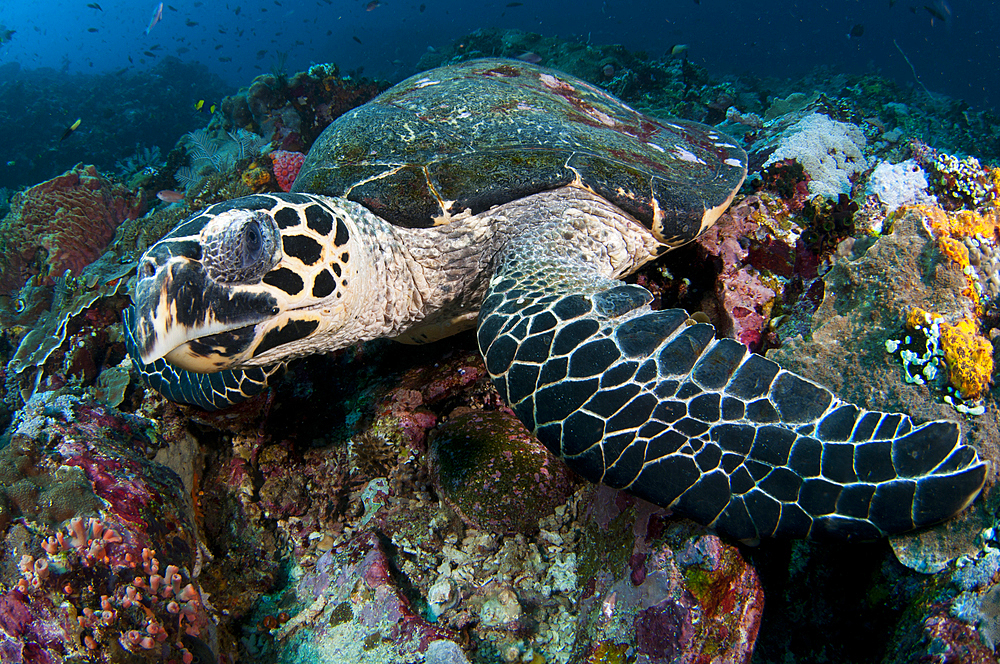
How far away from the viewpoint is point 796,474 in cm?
118

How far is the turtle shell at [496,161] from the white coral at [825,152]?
363mm

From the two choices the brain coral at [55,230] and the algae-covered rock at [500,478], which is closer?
the algae-covered rock at [500,478]

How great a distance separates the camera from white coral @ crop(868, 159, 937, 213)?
98.8 inches

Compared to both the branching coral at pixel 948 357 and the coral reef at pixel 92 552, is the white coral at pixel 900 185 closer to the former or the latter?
the branching coral at pixel 948 357

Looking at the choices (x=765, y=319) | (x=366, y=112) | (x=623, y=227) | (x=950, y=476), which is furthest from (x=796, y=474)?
(x=366, y=112)

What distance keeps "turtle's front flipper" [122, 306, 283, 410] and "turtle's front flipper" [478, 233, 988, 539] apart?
123 cm

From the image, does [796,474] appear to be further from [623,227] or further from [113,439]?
[113,439]

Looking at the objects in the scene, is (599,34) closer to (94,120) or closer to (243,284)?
(94,120)

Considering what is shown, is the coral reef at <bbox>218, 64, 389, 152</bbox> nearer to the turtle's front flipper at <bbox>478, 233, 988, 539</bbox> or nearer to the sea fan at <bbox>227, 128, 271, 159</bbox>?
the sea fan at <bbox>227, 128, 271, 159</bbox>

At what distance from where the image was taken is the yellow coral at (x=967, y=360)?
1.41 meters

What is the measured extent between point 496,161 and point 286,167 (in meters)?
4.10

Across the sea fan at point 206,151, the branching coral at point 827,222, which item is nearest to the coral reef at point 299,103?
the sea fan at point 206,151

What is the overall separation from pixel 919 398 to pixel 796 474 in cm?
66

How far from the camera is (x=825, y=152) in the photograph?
9.16 ft
